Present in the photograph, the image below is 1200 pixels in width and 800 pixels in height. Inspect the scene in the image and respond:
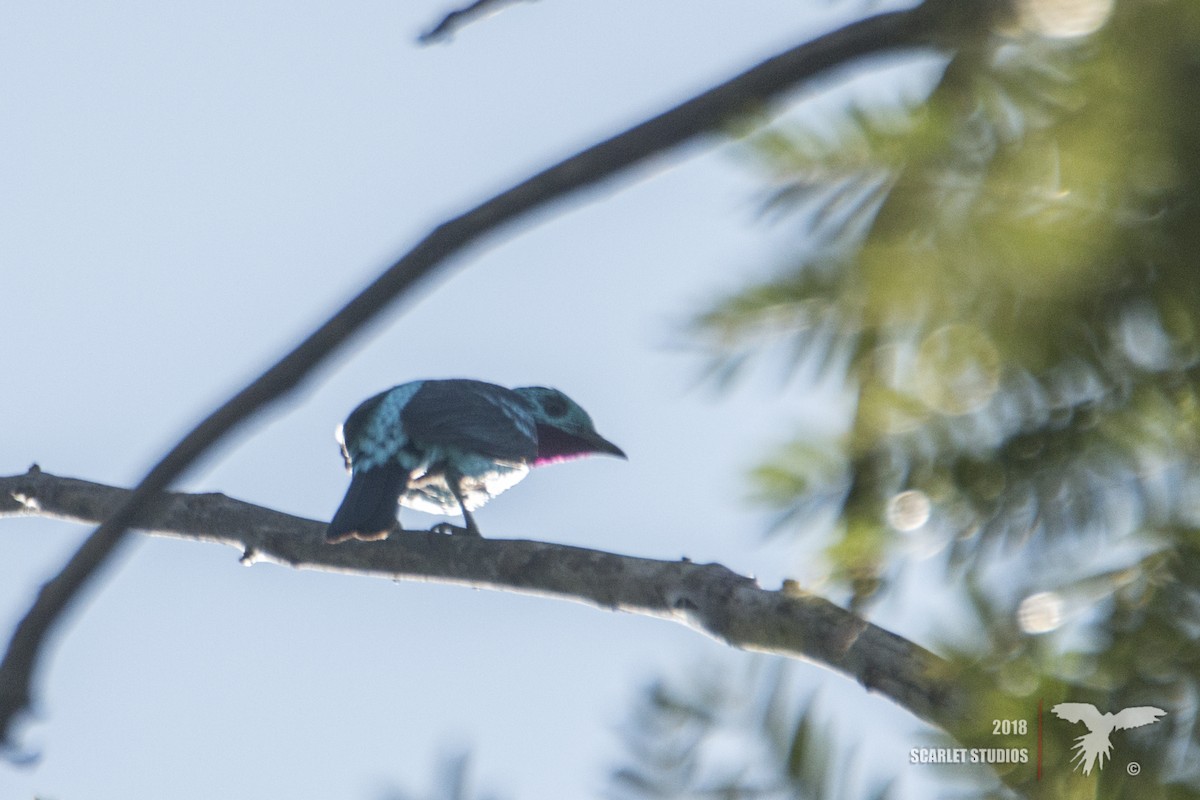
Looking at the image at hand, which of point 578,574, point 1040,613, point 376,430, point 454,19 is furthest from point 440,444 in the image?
point 1040,613

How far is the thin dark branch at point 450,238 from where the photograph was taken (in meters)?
1.33

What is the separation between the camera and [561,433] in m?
9.36

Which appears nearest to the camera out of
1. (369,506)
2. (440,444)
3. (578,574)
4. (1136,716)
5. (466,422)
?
(1136,716)

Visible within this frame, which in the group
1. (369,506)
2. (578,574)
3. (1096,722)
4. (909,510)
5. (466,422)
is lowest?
(1096,722)

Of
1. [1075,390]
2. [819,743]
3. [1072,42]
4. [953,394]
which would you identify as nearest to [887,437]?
[953,394]

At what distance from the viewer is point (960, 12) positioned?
125 cm

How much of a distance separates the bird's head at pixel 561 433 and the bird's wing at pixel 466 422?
5.13 feet

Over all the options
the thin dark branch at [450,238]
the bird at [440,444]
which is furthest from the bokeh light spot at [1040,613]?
the bird at [440,444]

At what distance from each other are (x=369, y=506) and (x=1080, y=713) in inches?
189

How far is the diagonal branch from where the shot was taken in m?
2.61

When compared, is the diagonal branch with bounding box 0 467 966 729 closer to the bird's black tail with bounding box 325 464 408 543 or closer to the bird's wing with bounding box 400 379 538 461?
the bird's black tail with bounding box 325 464 408 543

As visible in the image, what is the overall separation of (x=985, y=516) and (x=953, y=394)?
0.45ft

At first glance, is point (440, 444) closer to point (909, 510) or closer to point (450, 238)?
point (450, 238)

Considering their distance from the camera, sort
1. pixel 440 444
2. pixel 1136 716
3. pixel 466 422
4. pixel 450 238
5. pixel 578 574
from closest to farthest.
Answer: pixel 1136 716 < pixel 450 238 < pixel 578 574 < pixel 440 444 < pixel 466 422
